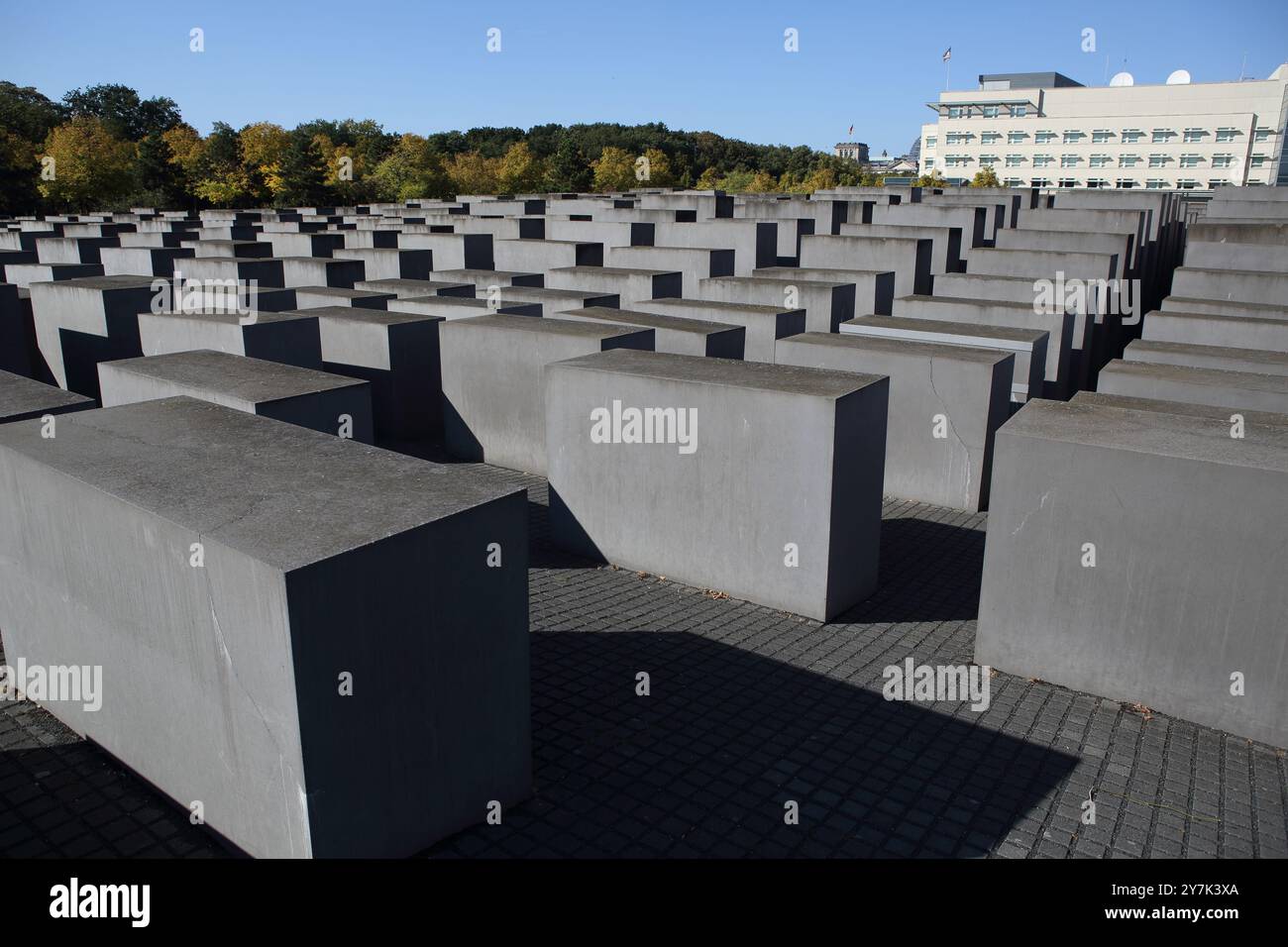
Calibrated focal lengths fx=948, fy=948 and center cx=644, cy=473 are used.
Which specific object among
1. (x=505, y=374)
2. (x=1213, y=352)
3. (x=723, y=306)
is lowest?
(x=505, y=374)

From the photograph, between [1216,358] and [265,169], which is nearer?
[1216,358]

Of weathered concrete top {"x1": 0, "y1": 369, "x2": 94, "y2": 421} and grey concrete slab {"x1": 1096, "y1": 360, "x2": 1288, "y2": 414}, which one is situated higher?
weathered concrete top {"x1": 0, "y1": 369, "x2": 94, "y2": 421}

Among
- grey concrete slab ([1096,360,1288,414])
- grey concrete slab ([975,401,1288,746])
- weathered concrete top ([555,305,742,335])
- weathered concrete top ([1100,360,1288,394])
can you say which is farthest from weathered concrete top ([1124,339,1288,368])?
weathered concrete top ([555,305,742,335])

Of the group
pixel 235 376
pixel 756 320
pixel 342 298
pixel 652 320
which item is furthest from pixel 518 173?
pixel 235 376

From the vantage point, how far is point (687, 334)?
40.8 ft

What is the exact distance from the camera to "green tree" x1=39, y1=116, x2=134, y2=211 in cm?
4272

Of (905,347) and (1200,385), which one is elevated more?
(905,347)

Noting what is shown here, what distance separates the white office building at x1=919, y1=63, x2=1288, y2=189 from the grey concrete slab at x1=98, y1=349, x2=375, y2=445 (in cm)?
8305

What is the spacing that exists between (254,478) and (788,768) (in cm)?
373

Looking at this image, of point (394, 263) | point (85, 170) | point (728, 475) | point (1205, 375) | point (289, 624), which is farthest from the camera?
point (85, 170)

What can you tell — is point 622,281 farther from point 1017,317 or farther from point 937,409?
point 937,409

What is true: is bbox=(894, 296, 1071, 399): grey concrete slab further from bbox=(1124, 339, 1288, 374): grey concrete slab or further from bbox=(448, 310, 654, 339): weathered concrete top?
bbox=(448, 310, 654, 339): weathered concrete top

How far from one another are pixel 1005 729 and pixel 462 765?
3828mm
